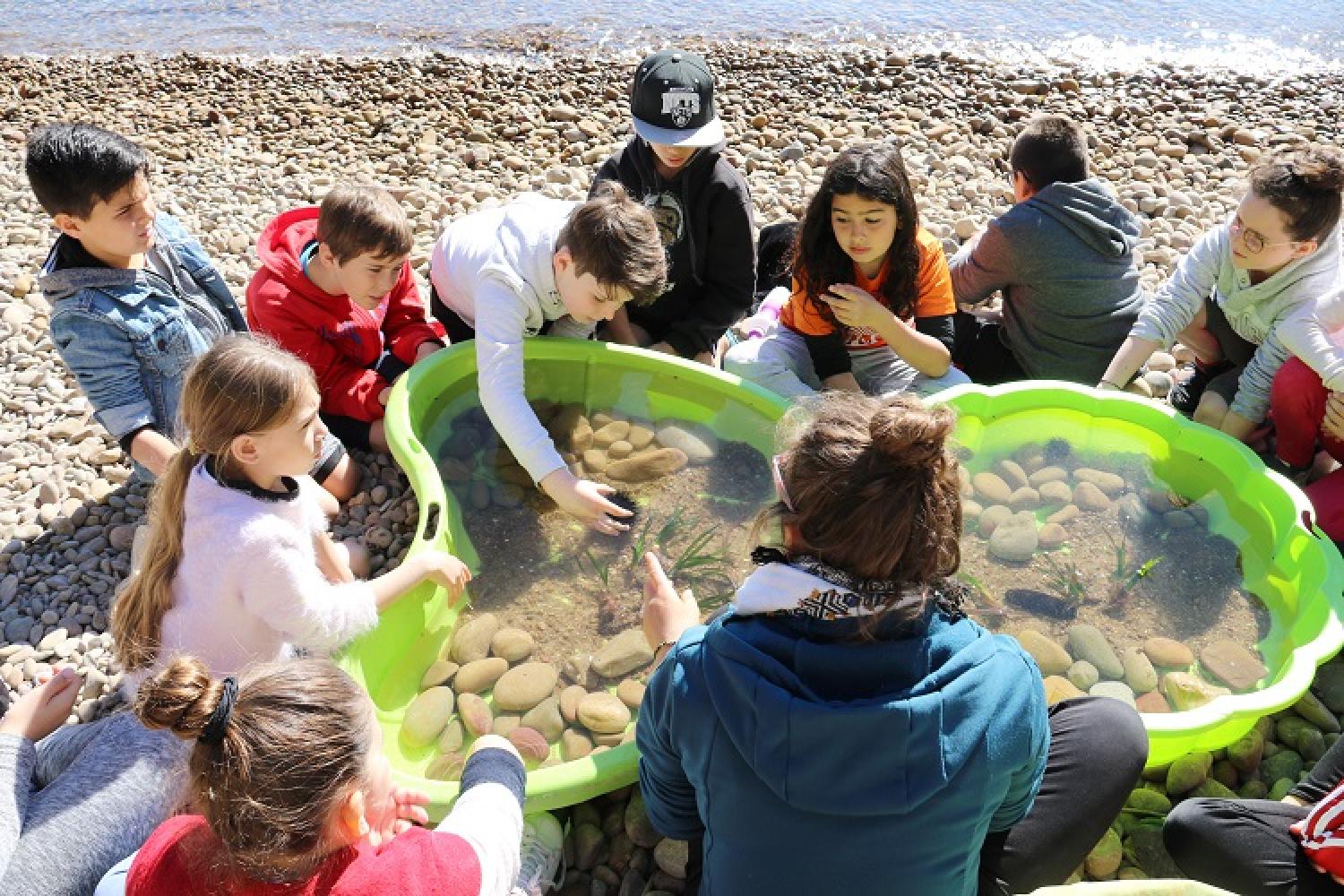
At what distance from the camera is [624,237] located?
2.97 m

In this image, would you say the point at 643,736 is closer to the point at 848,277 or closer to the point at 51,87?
the point at 848,277

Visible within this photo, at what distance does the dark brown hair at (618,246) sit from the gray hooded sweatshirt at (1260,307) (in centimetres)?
168

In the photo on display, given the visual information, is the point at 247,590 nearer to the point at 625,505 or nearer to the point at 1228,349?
the point at 625,505

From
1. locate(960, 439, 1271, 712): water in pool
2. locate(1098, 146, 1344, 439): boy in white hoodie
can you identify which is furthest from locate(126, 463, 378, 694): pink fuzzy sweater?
locate(1098, 146, 1344, 439): boy in white hoodie

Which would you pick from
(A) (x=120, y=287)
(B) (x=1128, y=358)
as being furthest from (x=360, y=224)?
(B) (x=1128, y=358)

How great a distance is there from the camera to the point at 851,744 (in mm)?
1652

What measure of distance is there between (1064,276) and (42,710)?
3.21m

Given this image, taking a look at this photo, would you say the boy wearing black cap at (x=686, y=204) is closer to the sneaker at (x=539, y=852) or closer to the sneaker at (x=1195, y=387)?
the sneaker at (x=1195, y=387)

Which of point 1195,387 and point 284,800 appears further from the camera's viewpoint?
point 1195,387

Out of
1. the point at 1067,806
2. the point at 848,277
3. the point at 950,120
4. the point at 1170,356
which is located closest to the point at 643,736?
the point at 1067,806

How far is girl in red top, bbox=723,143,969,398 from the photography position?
325 cm

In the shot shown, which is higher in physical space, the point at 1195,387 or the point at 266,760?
the point at 266,760

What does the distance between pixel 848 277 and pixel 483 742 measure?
1926 millimetres

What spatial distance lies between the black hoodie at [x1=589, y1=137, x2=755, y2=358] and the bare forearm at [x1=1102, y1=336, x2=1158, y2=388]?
4.07ft
